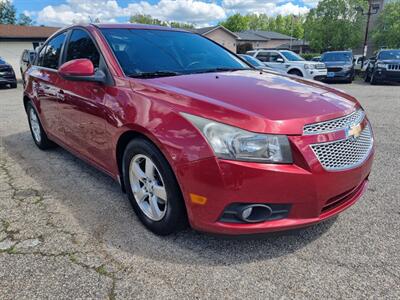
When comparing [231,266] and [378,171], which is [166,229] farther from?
[378,171]

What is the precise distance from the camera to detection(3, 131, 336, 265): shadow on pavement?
7.80 feet

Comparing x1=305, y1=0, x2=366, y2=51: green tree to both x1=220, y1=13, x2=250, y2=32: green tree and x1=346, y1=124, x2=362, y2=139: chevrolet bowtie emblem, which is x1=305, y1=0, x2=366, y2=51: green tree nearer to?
x1=346, y1=124, x2=362, y2=139: chevrolet bowtie emblem

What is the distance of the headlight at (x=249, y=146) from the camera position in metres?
2.00

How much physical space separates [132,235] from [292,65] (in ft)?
45.8

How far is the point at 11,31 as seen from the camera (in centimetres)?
2823

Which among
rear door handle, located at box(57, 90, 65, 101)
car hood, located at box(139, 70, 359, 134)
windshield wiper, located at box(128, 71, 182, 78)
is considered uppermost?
windshield wiper, located at box(128, 71, 182, 78)

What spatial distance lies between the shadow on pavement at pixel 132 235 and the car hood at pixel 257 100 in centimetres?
75

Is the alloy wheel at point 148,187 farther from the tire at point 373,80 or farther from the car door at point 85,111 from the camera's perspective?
the tire at point 373,80

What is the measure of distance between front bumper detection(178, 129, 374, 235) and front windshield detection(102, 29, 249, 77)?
1.22 m

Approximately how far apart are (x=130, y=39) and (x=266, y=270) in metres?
2.39

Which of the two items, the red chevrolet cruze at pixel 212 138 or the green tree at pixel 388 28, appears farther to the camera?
the green tree at pixel 388 28

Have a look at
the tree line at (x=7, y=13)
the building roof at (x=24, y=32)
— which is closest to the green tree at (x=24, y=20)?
the tree line at (x=7, y=13)

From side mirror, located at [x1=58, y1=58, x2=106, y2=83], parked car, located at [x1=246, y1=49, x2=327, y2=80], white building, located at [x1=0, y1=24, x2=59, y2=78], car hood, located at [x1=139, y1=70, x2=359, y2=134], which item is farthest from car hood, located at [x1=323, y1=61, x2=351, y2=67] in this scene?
white building, located at [x1=0, y1=24, x2=59, y2=78]

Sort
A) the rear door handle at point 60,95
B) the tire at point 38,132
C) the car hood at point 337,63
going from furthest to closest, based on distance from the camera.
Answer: the car hood at point 337,63, the tire at point 38,132, the rear door handle at point 60,95
